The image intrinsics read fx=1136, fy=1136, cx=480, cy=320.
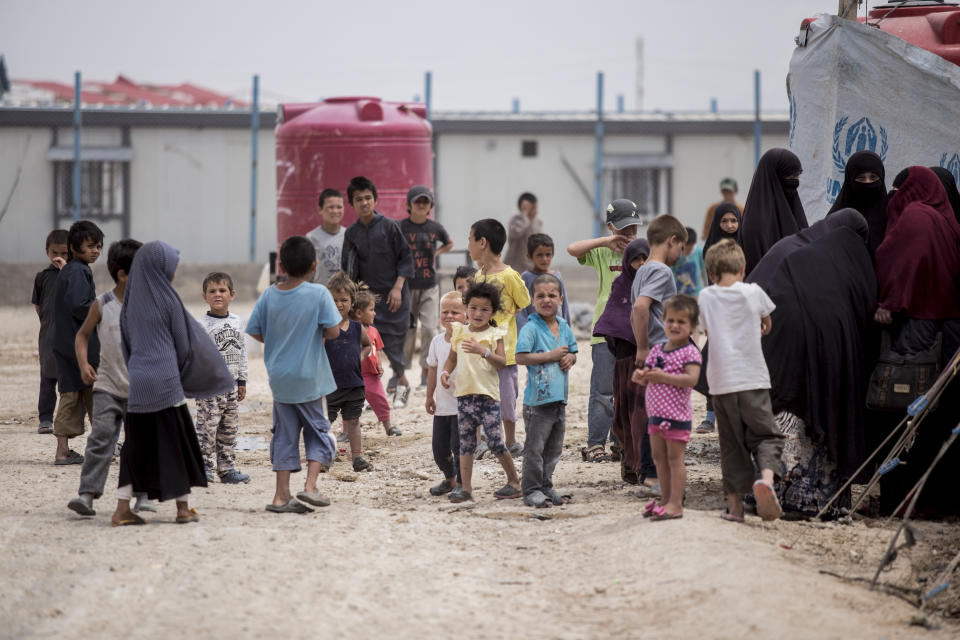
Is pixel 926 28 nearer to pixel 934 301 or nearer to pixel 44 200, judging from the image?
pixel 934 301

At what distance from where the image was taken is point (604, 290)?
7742mm

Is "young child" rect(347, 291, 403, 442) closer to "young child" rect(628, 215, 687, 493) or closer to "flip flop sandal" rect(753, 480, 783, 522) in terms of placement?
"young child" rect(628, 215, 687, 493)

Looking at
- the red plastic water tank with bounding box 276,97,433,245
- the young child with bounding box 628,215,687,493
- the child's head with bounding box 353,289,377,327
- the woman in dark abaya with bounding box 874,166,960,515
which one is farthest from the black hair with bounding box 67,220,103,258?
the red plastic water tank with bounding box 276,97,433,245

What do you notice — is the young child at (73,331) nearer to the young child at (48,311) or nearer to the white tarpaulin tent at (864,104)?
the young child at (48,311)

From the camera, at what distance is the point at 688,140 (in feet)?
80.2

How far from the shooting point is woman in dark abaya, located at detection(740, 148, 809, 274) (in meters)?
6.64

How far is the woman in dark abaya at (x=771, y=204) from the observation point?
21.8 ft

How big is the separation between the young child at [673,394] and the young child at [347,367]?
8.02ft

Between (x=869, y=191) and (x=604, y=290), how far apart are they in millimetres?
1911

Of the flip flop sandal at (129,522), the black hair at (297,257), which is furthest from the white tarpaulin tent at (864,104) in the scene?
the flip flop sandal at (129,522)

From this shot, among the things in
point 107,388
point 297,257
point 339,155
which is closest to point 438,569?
point 297,257

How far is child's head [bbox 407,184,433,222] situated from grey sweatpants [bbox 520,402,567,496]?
403 cm

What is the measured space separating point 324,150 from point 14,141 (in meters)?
12.5

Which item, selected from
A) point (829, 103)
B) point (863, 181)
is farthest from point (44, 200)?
point (863, 181)
